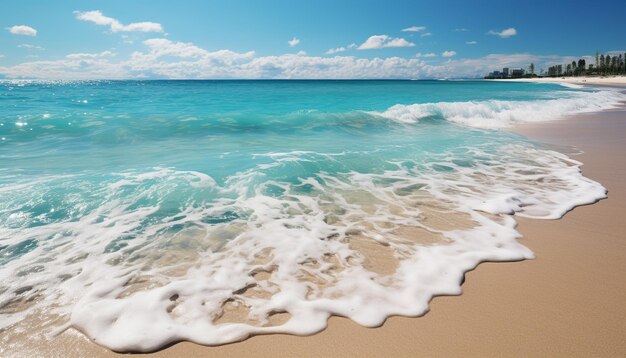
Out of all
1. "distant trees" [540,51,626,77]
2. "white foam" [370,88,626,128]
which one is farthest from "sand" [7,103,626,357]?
"distant trees" [540,51,626,77]

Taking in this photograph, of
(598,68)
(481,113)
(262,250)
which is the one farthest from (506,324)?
(598,68)

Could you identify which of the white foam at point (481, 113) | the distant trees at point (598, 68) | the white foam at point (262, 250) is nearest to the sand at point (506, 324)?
the white foam at point (262, 250)

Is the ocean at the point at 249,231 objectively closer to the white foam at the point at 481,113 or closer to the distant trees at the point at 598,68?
the white foam at the point at 481,113

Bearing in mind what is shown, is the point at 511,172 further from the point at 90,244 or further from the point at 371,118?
the point at 371,118

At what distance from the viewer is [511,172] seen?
657cm

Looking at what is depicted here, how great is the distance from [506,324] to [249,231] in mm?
2784

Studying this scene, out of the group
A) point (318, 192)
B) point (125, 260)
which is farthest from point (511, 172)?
point (125, 260)

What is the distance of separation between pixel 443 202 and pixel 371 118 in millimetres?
12230

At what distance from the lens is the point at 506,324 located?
240cm

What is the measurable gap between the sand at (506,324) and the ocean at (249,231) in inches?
4.9

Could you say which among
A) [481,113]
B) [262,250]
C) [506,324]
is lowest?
[506,324]

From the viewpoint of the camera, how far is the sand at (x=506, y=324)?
220 cm

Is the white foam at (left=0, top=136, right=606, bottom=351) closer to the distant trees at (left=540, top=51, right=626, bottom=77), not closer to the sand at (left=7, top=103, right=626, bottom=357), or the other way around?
the sand at (left=7, top=103, right=626, bottom=357)

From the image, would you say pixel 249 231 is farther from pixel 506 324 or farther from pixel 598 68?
pixel 598 68
